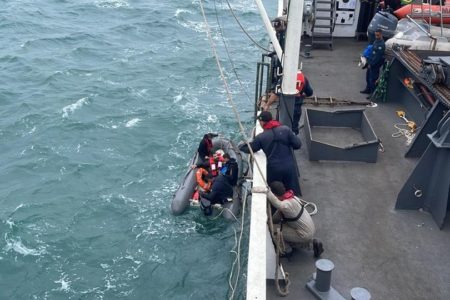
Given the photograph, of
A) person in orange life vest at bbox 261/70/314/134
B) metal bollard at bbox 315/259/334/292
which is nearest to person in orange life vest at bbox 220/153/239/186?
person in orange life vest at bbox 261/70/314/134

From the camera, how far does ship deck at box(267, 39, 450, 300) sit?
6531 mm

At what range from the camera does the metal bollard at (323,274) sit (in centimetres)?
597

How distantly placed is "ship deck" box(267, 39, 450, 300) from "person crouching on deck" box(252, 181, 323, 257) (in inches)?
8.9

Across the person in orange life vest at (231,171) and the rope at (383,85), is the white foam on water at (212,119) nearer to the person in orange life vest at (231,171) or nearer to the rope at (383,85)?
the person in orange life vest at (231,171)

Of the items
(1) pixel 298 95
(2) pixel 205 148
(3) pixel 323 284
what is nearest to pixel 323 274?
(3) pixel 323 284

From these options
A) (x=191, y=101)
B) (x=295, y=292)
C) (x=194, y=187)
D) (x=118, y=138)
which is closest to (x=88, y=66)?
(x=191, y=101)

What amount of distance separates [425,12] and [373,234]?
9388mm

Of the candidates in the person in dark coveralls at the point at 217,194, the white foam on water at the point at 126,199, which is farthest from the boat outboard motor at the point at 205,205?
the white foam on water at the point at 126,199

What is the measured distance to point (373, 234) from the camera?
7.44m

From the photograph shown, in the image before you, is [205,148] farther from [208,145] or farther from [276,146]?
[276,146]

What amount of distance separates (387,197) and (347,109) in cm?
286

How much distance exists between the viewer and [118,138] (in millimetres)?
18609

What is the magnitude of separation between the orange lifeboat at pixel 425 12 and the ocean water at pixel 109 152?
6.83 metres

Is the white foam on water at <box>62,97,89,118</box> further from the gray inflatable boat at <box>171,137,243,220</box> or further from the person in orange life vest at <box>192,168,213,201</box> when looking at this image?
the person in orange life vest at <box>192,168,213,201</box>
